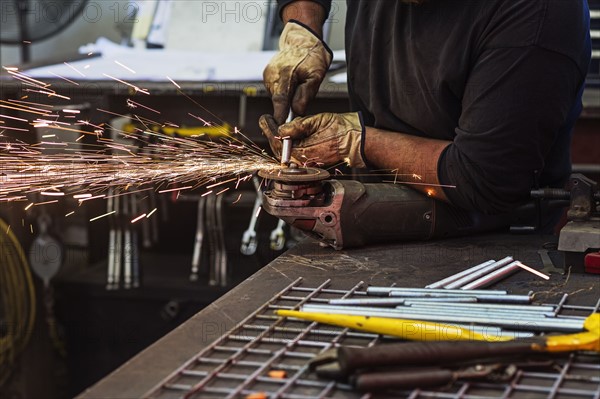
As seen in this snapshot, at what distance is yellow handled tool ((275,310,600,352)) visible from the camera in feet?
4.90

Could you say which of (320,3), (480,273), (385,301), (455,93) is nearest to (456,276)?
(480,273)

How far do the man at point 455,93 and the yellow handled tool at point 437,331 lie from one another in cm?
68

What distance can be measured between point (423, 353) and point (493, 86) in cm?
97

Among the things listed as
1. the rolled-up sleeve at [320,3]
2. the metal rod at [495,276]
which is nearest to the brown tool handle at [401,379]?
A: the metal rod at [495,276]

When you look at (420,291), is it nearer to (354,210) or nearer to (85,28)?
(354,210)

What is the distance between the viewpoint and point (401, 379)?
136 centimetres

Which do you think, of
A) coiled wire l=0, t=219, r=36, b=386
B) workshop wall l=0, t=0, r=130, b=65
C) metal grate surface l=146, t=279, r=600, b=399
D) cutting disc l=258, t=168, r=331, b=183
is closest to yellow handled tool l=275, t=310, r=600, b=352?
metal grate surface l=146, t=279, r=600, b=399

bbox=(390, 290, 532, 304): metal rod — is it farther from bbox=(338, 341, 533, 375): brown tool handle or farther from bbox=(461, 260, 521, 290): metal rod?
bbox=(338, 341, 533, 375): brown tool handle

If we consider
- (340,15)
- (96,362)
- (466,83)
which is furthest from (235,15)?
(466,83)

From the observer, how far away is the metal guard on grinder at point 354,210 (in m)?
2.21

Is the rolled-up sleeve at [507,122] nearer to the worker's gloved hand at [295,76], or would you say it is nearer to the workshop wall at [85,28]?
the worker's gloved hand at [295,76]

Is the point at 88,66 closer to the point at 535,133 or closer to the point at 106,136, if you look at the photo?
the point at 106,136

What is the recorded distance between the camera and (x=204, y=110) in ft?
13.3

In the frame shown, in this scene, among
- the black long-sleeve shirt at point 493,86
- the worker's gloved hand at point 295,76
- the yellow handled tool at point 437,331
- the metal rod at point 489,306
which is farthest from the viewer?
the worker's gloved hand at point 295,76
